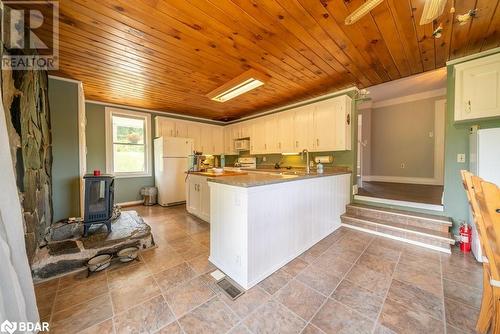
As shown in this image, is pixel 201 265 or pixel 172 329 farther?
pixel 201 265

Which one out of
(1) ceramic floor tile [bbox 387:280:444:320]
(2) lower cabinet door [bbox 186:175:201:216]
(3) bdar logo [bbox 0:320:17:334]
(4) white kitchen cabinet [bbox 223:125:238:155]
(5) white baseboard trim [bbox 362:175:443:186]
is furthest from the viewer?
(4) white kitchen cabinet [bbox 223:125:238:155]

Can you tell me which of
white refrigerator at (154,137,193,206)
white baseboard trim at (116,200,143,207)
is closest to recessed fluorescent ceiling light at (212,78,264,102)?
white refrigerator at (154,137,193,206)

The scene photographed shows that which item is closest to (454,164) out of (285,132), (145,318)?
(285,132)

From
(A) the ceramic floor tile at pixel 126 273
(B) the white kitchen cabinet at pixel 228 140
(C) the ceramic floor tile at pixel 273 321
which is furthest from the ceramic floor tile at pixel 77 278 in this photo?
(B) the white kitchen cabinet at pixel 228 140

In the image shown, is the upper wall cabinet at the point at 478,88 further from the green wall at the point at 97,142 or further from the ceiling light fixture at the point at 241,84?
the green wall at the point at 97,142

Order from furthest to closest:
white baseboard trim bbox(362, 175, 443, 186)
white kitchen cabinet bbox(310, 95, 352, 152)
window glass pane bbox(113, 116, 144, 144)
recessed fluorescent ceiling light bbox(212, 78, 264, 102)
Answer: white baseboard trim bbox(362, 175, 443, 186)
window glass pane bbox(113, 116, 144, 144)
white kitchen cabinet bbox(310, 95, 352, 152)
recessed fluorescent ceiling light bbox(212, 78, 264, 102)

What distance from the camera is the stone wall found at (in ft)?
5.93

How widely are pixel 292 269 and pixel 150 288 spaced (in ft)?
4.85

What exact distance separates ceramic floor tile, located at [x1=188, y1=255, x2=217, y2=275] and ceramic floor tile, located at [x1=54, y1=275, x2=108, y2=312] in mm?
821

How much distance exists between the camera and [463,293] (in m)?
1.64

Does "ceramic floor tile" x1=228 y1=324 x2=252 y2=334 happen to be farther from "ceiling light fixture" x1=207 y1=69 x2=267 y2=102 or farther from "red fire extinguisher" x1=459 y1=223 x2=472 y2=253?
"red fire extinguisher" x1=459 y1=223 x2=472 y2=253

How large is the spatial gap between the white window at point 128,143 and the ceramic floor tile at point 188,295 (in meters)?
4.11

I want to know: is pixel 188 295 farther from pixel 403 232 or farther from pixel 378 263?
pixel 403 232
